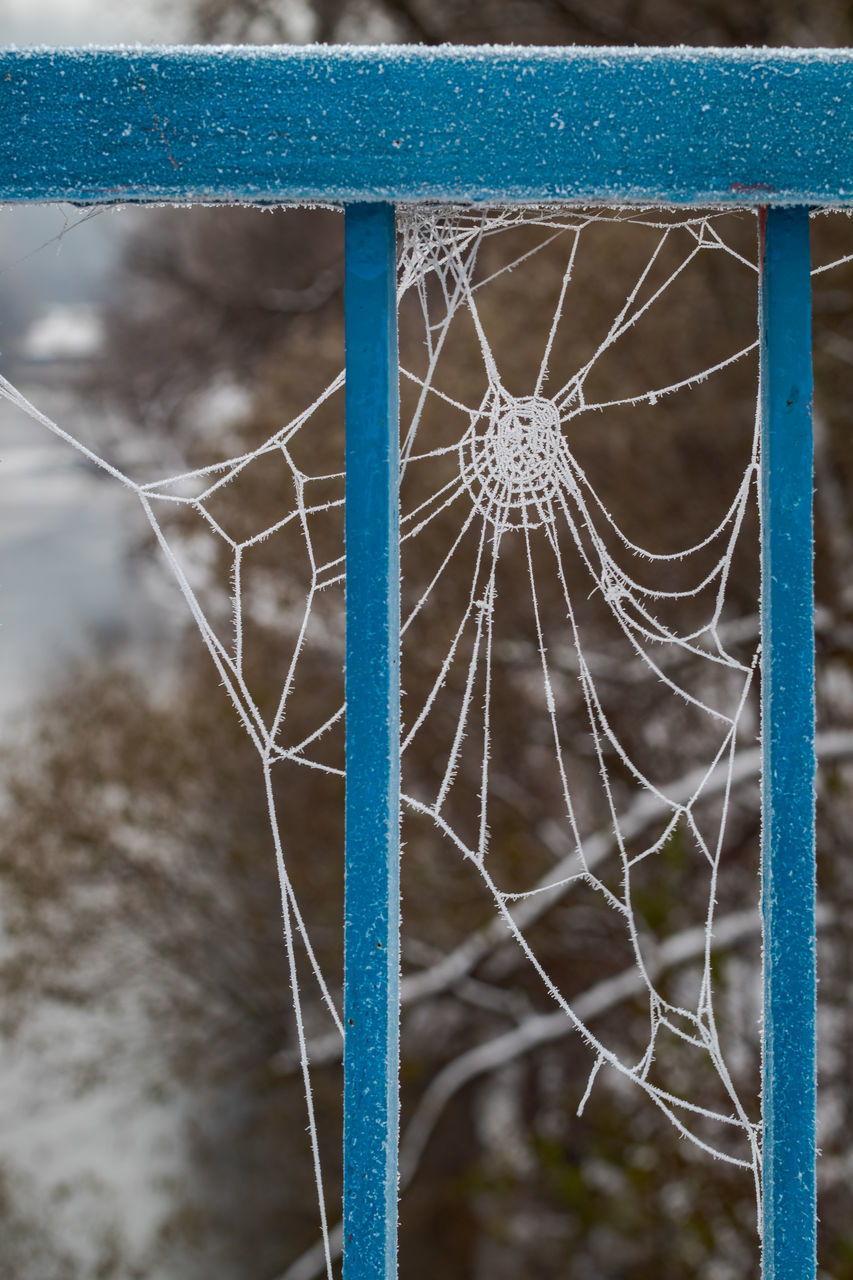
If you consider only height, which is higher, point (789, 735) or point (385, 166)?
point (385, 166)

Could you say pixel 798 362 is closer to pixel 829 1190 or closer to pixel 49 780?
pixel 829 1190

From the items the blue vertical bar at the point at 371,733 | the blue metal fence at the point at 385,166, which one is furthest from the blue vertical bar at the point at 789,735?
the blue vertical bar at the point at 371,733

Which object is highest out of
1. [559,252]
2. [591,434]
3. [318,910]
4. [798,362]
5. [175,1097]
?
[559,252]

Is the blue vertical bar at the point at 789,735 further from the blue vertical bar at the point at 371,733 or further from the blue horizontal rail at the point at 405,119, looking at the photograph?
the blue vertical bar at the point at 371,733

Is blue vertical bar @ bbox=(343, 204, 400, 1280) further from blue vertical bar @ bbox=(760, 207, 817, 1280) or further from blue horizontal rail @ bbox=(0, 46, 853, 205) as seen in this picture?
blue vertical bar @ bbox=(760, 207, 817, 1280)

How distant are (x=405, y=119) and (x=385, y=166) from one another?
2 cm

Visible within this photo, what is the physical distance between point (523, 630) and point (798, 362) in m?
4.29

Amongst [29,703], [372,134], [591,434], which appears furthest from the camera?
[29,703]

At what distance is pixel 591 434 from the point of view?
4672mm

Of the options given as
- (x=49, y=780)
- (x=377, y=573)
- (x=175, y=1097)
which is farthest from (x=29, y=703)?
(x=377, y=573)

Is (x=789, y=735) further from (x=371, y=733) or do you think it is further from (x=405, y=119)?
(x=405, y=119)

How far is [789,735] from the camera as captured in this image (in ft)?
1.79

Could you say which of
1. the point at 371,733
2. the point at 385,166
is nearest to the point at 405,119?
the point at 385,166

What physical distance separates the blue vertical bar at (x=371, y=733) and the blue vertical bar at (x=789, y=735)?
185 mm
